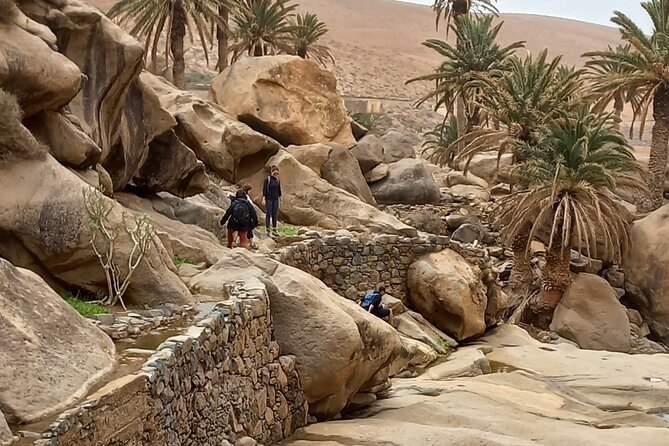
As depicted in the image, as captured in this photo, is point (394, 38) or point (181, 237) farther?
point (394, 38)

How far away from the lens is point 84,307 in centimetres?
877

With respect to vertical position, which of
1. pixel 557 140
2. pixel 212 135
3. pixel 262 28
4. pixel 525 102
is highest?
pixel 262 28

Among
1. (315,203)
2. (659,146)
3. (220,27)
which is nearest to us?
(315,203)

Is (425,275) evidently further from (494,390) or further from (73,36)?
(73,36)

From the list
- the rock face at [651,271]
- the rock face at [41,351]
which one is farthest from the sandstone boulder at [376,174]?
the rock face at [41,351]

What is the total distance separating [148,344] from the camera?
7512mm

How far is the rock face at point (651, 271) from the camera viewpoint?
22.0 m

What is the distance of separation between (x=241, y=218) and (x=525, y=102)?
39.2 ft

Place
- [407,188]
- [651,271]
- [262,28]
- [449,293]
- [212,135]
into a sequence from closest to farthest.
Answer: [449,293] < [212,135] < [651,271] < [407,188] < [262,28]

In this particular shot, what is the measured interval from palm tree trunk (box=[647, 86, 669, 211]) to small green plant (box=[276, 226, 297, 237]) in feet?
44.5

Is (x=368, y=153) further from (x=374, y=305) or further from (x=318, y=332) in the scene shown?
(x=318, y=332)

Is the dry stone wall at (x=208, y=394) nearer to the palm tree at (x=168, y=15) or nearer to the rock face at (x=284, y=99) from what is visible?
the rock face at (x=284, y=99)

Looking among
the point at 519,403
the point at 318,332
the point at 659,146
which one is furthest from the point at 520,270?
the point at 318,332

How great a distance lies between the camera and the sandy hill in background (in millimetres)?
75688
